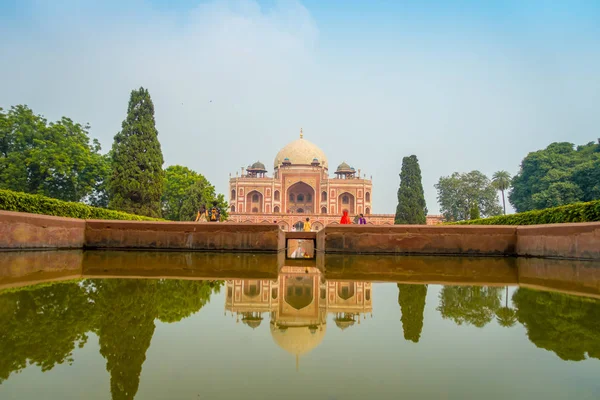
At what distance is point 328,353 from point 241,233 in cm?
532

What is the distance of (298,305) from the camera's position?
237 cm

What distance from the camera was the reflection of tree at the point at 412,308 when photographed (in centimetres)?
182

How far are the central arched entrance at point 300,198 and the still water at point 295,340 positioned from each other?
38.9m

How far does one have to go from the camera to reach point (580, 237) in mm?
5324

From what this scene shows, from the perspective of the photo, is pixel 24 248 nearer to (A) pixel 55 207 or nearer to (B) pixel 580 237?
(A) pixel 55 207

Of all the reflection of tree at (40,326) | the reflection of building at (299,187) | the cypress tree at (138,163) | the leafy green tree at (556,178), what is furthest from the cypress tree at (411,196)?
the reflection of tree at (40,326)

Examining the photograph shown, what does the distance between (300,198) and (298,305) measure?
41228 mm

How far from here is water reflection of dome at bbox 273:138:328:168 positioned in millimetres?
43406

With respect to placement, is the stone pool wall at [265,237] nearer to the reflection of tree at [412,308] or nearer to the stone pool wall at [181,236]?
the stone pool wall at [181,236]

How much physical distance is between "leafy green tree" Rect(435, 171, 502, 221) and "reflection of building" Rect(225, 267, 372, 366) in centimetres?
3309

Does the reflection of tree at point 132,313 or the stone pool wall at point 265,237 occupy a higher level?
the stone pool wall at point 265,237

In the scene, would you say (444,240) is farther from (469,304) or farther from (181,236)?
(469,304)

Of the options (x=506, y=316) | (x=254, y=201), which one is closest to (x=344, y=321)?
(x=506, y=316)

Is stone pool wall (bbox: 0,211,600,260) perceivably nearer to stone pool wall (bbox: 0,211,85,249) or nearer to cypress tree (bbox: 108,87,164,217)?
stone pool wall (bbox: 0,211,85,249)
